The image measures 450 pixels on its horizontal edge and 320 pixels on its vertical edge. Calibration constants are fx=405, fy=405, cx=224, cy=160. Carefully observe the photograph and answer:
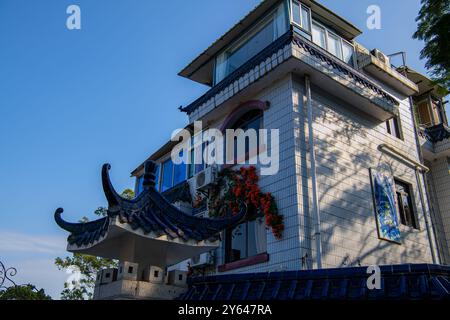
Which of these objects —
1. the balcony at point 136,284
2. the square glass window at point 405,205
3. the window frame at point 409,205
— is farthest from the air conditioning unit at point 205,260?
the balcony at point 136,284

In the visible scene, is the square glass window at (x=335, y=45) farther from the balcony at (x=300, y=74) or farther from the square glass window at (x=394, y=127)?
the square glass window at (x=394, y=127)

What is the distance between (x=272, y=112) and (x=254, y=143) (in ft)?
3.95

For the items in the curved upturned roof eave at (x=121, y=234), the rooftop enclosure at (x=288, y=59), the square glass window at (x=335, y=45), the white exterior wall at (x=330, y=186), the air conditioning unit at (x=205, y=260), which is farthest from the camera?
the square glass window at (x=335, y=45)

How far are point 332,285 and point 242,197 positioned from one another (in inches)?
312

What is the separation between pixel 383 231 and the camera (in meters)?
12.8

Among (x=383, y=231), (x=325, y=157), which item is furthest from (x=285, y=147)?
(x=383, y=231)

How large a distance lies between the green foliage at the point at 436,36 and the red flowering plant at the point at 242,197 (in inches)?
228

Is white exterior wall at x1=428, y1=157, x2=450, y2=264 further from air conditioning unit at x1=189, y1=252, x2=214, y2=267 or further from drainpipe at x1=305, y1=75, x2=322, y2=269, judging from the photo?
air conditioning unit at x1=189, y1=252, x2=214, y2=267

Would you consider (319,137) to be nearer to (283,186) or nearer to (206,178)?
(283,186)

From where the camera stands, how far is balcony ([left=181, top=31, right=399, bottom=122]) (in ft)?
39.4

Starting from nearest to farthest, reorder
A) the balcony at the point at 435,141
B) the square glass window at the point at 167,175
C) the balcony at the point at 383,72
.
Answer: the balcony at the point at 383,72 < the balcony at the point at 435,141 < the square glass window at the point at 167,175

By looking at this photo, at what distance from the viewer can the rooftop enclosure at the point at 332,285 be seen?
4207mm

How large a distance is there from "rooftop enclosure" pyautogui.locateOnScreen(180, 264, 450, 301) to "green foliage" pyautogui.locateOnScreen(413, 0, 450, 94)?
8.29m
